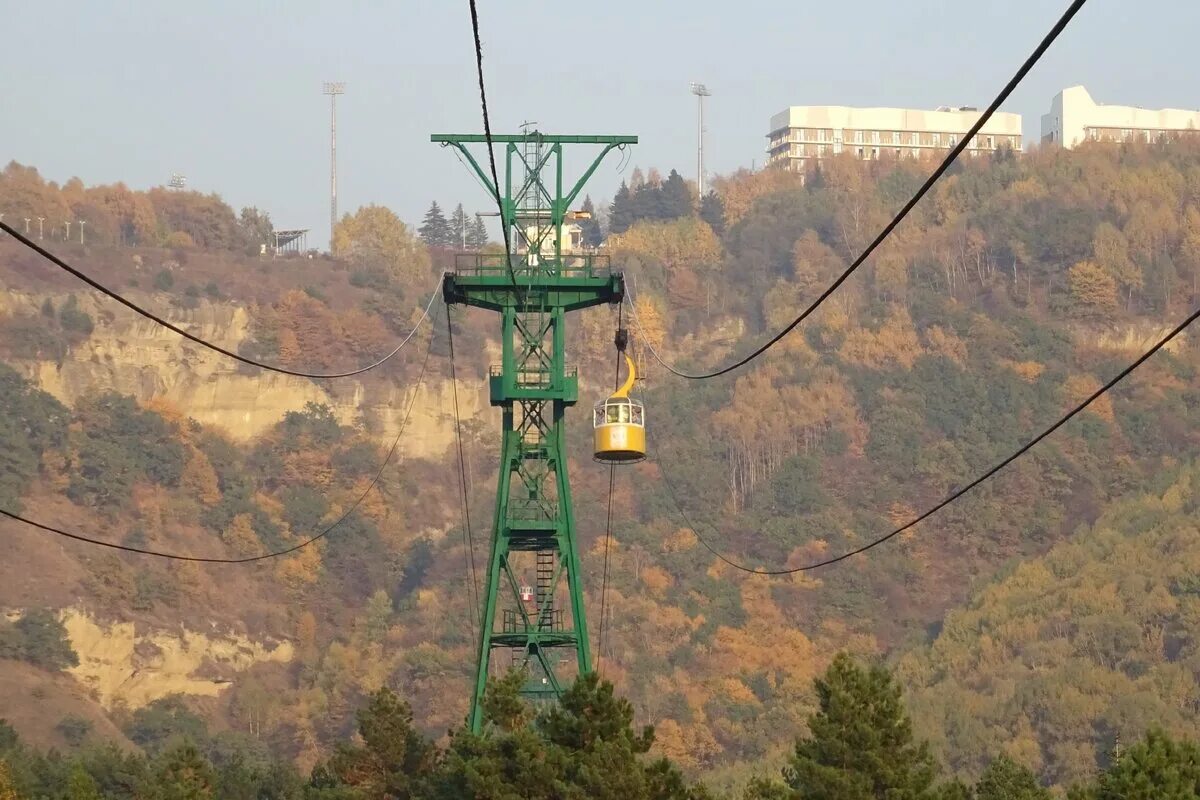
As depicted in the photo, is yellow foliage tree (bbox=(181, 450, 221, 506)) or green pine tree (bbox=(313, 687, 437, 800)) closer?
green pine tree (bbox=(313, 687, 437, 800))

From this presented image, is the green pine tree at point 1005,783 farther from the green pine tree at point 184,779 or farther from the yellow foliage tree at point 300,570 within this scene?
the yellow foliage tree at point 300,570

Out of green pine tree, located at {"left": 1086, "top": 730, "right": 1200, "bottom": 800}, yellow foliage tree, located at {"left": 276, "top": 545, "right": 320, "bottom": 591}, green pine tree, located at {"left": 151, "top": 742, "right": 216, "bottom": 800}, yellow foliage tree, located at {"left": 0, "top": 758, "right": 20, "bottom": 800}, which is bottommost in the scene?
yellow foliage tree, located at {"left": 276, "top": 545, "right": 320, "bottom": 591}

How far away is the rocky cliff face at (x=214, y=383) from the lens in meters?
181

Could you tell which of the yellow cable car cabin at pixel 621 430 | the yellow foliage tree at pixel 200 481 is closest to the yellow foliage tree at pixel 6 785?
the yellow cable car cabin at pixel 621 430

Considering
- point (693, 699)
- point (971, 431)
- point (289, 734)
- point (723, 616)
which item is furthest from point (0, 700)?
point (971, 431)

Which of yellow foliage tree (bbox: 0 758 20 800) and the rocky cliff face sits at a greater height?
the rocky cliff face

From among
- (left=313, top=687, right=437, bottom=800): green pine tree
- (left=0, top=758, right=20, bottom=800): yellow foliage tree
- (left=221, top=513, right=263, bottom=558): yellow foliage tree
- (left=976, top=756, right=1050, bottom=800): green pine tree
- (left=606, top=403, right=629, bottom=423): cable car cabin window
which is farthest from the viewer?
(left=221, top=513, right=263, bottom=558): yellow foliage tree

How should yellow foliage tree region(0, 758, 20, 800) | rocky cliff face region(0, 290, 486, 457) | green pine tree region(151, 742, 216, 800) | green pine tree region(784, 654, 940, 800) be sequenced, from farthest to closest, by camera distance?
rocky cliff face region(0, 290, 486, 457)
yellow foliage tree region(0, 758, 20, 800)
green pine tree region(151, 742, 216, 800)
green pine tree region(784, 654, 940, 800)

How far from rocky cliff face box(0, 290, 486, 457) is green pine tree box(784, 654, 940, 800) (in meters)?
131

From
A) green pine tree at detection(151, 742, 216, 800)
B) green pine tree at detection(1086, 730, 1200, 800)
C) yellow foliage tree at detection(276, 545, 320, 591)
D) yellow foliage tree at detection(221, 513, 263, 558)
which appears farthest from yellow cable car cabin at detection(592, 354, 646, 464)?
yellow foliage tree at detection(221, 513, 263, 558)

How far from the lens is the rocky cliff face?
7121 inches

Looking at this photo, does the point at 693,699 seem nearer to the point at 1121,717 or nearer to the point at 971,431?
the point at 1121,717

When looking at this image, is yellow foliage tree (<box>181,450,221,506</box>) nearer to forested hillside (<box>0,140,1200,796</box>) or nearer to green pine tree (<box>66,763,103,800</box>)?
forested hillside (<box>0,140,1200,796</box>)

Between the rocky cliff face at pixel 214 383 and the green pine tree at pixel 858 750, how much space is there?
431ft
